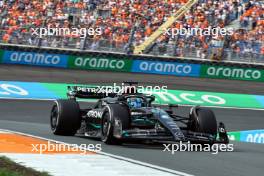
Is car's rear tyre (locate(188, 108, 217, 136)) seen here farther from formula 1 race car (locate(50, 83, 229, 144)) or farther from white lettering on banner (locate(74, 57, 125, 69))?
white lettering on banner (locate(74, 57, 125, 69))

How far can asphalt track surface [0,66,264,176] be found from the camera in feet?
32.8

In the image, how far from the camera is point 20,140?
12609 mm

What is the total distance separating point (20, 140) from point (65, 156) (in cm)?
258

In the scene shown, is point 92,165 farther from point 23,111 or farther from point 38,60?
point 38,60

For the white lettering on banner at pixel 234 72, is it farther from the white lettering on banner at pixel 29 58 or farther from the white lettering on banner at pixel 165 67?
the white lettering on banner at pixel 29 58

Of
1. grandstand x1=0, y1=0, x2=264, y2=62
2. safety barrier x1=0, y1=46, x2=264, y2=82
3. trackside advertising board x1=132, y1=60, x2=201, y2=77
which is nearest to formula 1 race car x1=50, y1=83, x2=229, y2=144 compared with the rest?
grandstand x1=0, y1=0, x2=264, y2=62

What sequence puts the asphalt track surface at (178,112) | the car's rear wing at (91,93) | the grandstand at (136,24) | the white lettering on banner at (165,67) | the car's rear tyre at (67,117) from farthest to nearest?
1. the white lettering on banner at (165,67)
2. the grandstand at (136,24)
3. the car's rear wing at (91,93)
4. the car's rear tyre at (67,117)
5. the asphalt track surface at (178,112)

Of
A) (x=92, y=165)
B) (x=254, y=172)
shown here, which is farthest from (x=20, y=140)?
(x=254, y=172)

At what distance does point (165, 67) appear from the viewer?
28344mm

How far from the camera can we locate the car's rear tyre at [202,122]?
12891mm

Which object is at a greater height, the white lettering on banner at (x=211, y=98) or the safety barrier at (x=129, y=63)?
the safety barrier at (x=129, y=63)

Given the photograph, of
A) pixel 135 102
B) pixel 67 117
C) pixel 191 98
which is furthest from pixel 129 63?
pixel 135 102

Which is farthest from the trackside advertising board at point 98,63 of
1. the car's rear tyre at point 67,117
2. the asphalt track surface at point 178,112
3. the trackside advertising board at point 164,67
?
the car's rear tyre at point 67,117

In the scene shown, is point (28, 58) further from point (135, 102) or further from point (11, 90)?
point (135, 102)
